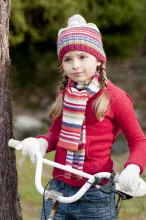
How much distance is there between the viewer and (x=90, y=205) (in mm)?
2760

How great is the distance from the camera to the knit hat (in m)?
2.70

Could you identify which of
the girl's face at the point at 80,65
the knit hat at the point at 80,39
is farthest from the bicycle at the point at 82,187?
the knit hat at the point at 80,39

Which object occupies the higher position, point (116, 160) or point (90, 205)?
point (90, 205)

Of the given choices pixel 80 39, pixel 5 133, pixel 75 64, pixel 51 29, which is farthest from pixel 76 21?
pixel 51 29

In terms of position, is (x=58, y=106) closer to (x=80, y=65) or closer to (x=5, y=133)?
(x=80, y=65)

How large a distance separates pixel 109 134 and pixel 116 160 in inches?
152

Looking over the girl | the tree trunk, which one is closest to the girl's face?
the girl

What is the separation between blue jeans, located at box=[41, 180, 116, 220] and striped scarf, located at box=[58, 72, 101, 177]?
14 centimetres

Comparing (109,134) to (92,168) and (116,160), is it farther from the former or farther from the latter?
(116,160)

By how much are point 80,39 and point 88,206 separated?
84cm

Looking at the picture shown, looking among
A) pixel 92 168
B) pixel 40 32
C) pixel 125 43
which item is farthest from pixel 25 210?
pixel 125 43

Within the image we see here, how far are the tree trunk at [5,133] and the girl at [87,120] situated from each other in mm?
378

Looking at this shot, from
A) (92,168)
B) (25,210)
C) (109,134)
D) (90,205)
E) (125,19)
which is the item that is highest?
(125,19)

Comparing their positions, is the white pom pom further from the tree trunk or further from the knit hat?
the tree trunk
